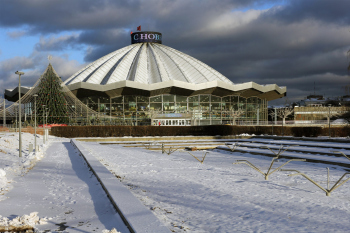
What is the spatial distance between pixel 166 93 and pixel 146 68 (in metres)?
10.5

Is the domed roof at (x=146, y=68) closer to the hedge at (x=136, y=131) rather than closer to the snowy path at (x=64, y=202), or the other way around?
the hedge at (x=136, y=131)

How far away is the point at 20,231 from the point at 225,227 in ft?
11.8

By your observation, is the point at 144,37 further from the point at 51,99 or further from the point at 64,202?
the point at 64,202

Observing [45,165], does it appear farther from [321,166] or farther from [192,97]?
[192,97]

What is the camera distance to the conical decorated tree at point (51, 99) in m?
44.6

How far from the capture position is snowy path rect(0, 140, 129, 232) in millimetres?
6000

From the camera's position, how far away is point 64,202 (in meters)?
7.57

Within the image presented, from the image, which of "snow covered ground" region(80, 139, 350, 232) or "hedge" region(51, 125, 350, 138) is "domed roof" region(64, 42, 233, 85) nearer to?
"hedge" region(51, 125, 350, 138)

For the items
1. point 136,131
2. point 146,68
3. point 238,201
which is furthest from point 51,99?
point 238,201

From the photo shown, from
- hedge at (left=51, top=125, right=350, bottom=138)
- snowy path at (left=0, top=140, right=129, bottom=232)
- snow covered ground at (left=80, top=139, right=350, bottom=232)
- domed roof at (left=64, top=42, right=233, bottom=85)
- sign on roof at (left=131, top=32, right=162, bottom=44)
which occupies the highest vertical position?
sign on roof at (left=131, top=32, right=162, bottom=44)

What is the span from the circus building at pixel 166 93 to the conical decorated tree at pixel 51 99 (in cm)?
985

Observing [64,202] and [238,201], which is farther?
[238,201]

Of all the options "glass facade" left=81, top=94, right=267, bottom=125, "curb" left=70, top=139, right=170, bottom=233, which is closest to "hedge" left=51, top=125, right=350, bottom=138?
"glass facade" left=81, top=94, right=267, bottom=125

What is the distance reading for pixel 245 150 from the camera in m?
23.4
